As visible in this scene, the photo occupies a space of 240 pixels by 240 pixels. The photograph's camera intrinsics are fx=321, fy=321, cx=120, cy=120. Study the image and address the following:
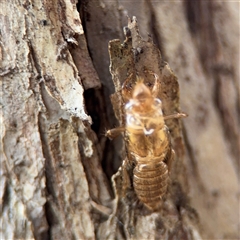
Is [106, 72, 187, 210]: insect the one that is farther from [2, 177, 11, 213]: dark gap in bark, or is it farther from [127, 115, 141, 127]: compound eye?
[2, 177, 11, 213]: dark gap in bark

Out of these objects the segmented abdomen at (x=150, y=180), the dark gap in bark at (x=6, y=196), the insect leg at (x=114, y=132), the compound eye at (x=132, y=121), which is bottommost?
the segmented abdomen at (x=150, y=180)

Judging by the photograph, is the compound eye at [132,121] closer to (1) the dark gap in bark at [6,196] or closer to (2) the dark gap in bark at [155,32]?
(2) the dark gap in bark at [155,32]

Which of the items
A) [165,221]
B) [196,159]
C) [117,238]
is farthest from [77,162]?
[196,159]

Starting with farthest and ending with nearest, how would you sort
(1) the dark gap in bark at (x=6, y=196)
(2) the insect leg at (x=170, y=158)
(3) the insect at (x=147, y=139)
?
(2) the insect leg at (x=170, y=158) → (3) the insect at (x=147, y=139) → (1) the dark gap in bark at (x=6, y=196)

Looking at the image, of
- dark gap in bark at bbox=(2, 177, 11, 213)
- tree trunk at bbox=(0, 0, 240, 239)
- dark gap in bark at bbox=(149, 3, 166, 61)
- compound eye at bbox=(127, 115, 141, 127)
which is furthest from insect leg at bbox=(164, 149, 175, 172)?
dark gap in bark at bbox=(2, 177, 11, 213)

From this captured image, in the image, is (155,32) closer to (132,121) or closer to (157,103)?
(157,103)

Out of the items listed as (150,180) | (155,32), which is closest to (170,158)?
(150,180)

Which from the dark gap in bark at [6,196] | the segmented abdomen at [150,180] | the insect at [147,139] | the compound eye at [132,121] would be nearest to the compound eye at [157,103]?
the insect at [147,139]

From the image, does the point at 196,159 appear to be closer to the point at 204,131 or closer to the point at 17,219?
the point at 204,131
